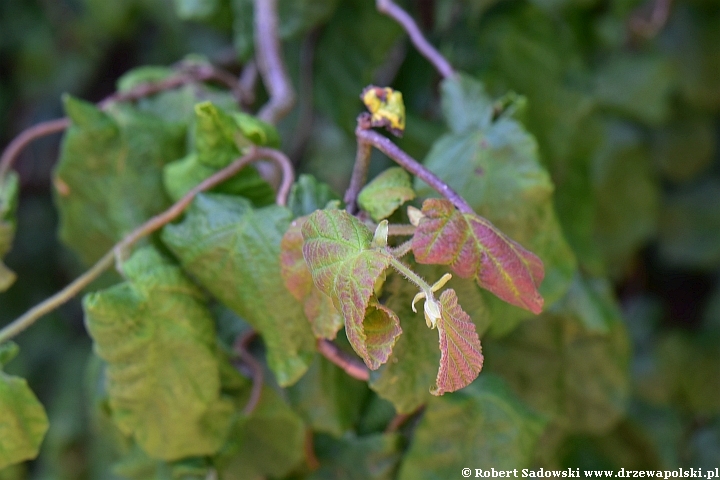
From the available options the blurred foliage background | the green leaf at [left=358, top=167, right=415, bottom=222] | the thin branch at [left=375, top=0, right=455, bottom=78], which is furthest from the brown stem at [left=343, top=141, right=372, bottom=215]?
the thin branch at [left=375, top=0, right=455, bottom=78]

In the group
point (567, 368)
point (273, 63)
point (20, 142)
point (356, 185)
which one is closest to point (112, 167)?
point (20, 142)

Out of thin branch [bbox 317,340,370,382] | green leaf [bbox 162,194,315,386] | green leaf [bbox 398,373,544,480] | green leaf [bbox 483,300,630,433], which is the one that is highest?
green leaf [bbox 162,194,315,386]

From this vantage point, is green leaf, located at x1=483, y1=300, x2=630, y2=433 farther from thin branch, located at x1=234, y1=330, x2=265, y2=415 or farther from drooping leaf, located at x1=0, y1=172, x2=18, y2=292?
drooping leaf, located at x1=0, y1=172, x2=18, y2=292

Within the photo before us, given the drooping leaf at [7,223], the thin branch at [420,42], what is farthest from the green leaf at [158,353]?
the thin branch at [420,42]

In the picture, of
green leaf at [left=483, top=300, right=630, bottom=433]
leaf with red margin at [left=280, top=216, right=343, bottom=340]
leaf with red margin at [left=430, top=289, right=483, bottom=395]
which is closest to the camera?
leaf with red margin at [left=430, top=289, right=483, bottom=395]

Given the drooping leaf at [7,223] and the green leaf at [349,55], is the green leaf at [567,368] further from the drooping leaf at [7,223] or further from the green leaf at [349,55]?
the drooping leaf at [7,223]

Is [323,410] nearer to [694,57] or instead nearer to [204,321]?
[204,321]
